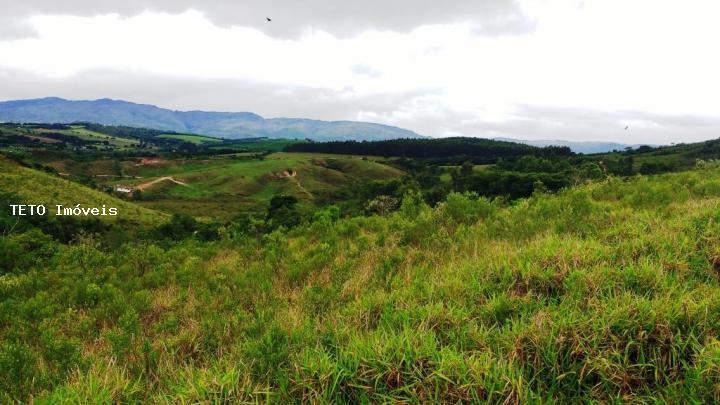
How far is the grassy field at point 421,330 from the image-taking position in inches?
142

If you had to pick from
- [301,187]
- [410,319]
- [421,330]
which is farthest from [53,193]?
[421,330]

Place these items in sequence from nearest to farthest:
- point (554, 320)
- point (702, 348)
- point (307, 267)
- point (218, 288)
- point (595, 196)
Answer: point (702, 348)
point (554, 320)
point (218, 288)
point (307, 267)
point (595, 196)

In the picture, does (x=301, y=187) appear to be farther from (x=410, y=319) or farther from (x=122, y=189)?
(x=410, y=319)

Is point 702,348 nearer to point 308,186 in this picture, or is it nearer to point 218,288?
point 218,288

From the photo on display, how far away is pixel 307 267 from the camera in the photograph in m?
9.59

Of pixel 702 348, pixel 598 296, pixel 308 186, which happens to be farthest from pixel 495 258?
pixel 308 186

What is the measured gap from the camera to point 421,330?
14.2ft

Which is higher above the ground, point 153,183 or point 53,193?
point 53,193

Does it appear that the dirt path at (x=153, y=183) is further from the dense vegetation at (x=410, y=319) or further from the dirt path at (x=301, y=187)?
the dense vegetation at (x=410, y=319)

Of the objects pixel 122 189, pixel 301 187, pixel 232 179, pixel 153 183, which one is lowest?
pixel 122 189

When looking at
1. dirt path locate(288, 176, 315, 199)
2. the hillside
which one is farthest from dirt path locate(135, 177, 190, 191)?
the hillside

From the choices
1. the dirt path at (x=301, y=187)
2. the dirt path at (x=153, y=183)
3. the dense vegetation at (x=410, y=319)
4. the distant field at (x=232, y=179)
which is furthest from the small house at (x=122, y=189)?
the dense vegetation at (x=410, y=319)

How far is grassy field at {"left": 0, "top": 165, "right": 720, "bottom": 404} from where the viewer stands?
3619 mm

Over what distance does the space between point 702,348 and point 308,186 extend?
14451 centimetres
